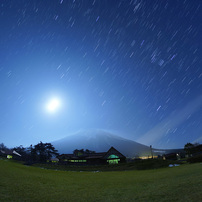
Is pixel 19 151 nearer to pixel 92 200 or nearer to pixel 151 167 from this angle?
pixel 151 167

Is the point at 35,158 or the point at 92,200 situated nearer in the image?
the point at 92,200

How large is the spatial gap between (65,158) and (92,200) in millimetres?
76919

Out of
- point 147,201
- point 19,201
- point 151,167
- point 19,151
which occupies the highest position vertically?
point 19,151

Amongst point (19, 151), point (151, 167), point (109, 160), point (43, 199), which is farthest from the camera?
point (19, 151)

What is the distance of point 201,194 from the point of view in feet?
15.3

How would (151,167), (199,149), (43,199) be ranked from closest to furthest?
(43,199)
(151,167)
(199,149)

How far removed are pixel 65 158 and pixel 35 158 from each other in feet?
50.2

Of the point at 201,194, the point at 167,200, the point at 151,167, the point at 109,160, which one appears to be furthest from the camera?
the point at 109,160

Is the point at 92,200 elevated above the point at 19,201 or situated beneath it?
situated beneath

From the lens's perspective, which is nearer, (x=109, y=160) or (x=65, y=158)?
(x=109, y=160)

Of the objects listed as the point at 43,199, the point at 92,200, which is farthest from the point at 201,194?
the point at 43,199

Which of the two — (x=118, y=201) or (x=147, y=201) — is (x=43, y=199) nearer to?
(x=118, y=201)

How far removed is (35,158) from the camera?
235ft

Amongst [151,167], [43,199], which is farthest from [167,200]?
[151,167]
